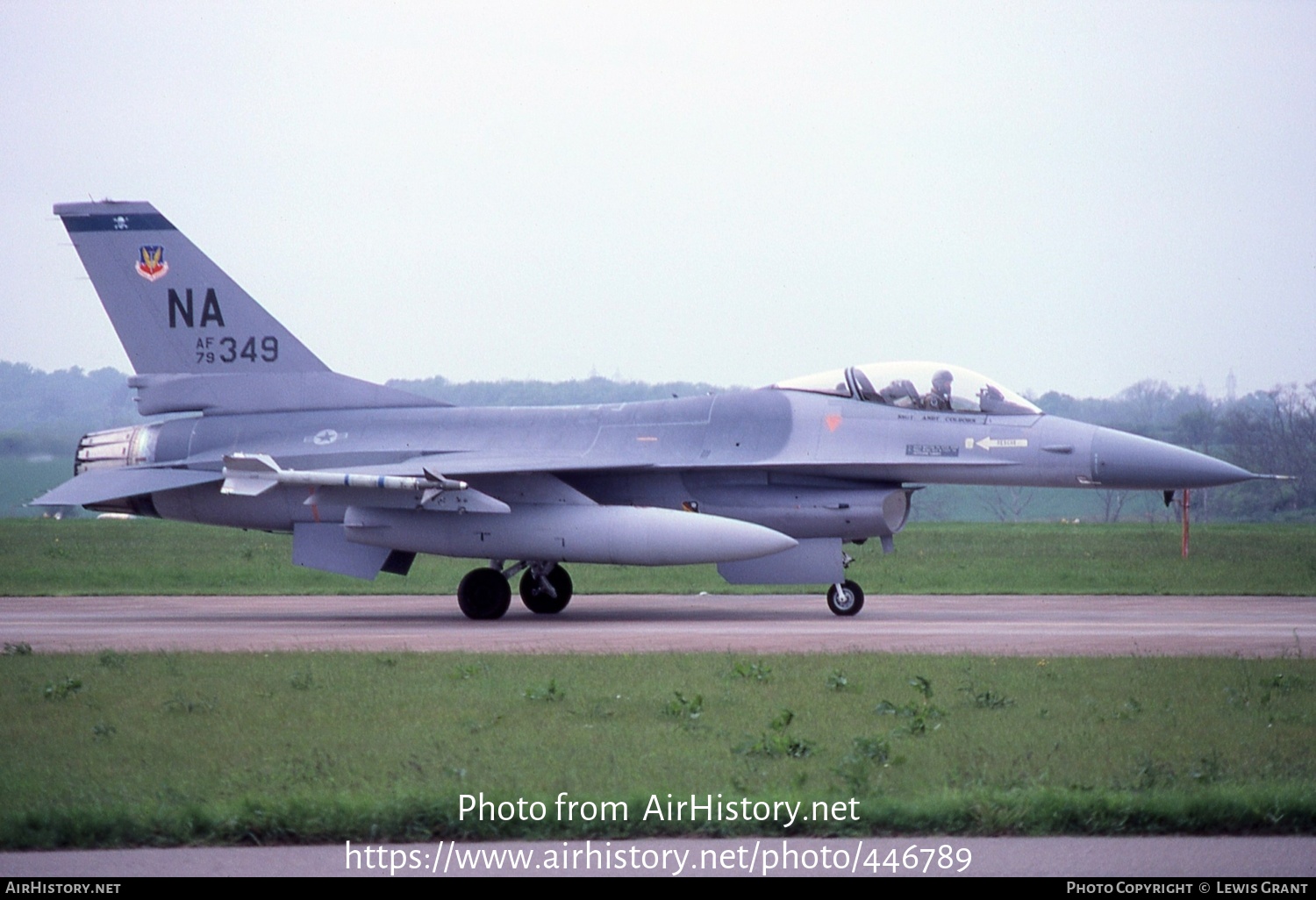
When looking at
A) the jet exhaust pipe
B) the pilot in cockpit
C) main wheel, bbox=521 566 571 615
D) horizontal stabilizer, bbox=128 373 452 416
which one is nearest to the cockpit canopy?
the pilot in cockpit

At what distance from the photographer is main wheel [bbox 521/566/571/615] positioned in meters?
17.3

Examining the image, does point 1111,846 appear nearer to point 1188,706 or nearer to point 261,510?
point 1188,706

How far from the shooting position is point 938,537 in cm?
3181

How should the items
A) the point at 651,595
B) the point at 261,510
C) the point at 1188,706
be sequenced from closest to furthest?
the point at 1188,706 < the point at 261,510 < the point at 651,595

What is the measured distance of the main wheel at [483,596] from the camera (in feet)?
54.3

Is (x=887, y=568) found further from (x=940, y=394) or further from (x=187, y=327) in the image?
(x=187, y=327)

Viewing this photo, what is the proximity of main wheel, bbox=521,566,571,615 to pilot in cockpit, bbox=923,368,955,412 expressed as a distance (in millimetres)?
5036

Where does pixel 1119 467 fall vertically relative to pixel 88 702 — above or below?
above

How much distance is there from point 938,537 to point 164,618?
19.6m

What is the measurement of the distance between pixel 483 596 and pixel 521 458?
5.66 feet

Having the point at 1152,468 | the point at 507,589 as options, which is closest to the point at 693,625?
the point at 507,589

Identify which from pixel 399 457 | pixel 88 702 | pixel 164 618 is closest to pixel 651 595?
pixel 399 457

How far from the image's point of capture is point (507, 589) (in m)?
16.6

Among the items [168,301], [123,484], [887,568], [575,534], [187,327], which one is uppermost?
[168,301]
